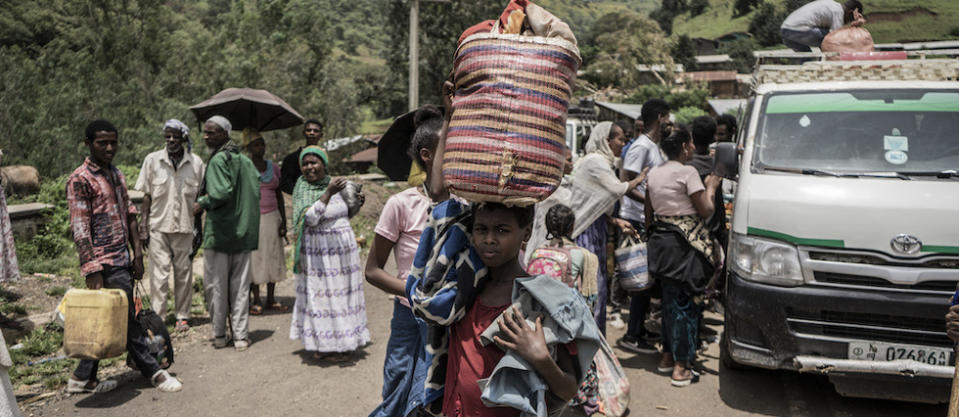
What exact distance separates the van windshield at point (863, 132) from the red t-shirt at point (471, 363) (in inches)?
139

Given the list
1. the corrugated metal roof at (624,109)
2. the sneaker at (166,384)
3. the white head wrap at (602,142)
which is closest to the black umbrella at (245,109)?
the sneaker at (166,384)

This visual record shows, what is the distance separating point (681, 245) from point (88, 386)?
15.4 ft

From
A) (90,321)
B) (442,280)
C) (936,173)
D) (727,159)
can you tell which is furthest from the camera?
(727,159)

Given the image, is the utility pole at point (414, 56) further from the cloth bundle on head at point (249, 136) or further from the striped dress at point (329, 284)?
the striped dress at point (329, 284)

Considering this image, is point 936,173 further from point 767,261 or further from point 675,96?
point 675,96

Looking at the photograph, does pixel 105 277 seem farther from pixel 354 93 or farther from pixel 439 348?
pixel 354 93

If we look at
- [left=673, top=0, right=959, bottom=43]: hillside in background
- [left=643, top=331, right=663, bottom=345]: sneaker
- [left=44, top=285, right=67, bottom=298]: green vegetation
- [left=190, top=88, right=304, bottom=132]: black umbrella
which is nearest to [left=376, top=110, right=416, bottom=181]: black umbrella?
[left=643, top=331, right=663, bottom=345]: sneaker

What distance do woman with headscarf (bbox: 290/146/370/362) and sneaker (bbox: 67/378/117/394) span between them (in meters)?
1.49

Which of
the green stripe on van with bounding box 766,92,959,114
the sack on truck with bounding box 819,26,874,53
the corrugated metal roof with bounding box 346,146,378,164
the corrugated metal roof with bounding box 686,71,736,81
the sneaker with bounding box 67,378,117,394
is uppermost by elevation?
the corrugated metal roof with bounding box 686,71,736,81

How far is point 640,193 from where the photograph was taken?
6102 mm

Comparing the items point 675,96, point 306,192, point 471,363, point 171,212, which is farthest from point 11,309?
point 675,96

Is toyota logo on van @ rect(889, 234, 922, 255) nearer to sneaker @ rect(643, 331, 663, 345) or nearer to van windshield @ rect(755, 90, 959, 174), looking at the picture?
van windshield @ rect(755, 90, 959, 174)

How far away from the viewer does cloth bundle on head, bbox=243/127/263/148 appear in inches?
285

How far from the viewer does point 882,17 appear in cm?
2180
